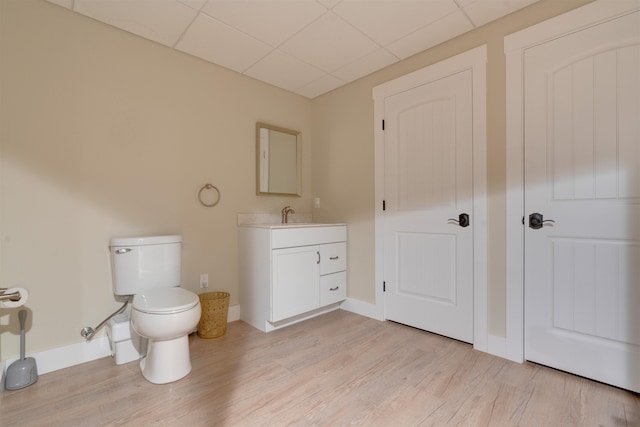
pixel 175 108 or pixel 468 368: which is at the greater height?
pixel 175 108

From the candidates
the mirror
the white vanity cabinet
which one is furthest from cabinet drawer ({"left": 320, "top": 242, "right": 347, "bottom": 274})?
the mirror

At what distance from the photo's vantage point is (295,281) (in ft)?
7.94

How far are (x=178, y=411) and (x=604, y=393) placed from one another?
84.0 inches

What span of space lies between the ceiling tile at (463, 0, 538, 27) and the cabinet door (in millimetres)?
1980

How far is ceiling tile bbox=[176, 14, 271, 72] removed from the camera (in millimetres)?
2014

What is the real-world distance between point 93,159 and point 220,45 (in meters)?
1.20

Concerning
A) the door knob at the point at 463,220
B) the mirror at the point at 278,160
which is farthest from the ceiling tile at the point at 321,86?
the door knob at the point at 463,220

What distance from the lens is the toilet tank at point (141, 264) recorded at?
1866mm

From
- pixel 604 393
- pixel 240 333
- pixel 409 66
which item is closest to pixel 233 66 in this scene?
pixel 409 66

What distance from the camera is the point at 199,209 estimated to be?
2.39 m

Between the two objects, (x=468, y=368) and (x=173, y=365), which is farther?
(x=468, y=368)

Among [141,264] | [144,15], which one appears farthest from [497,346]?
[144,15]

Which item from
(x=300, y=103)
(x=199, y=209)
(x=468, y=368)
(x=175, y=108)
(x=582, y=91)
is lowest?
(x=468, y=368)

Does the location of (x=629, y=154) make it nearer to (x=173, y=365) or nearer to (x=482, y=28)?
(x=482, y=28)
